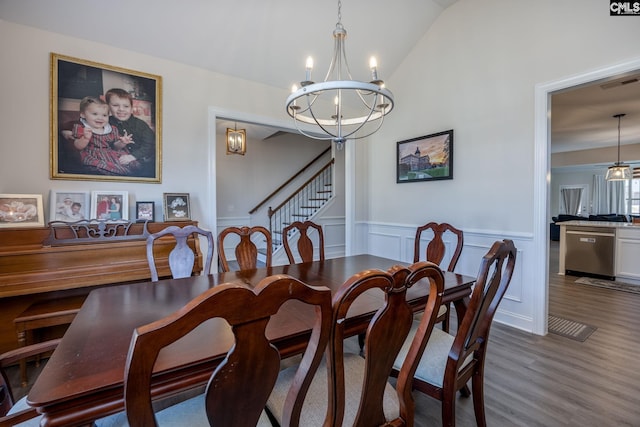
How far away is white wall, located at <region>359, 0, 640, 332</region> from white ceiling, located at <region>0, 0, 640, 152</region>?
351mm

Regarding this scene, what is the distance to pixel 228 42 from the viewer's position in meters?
3.03

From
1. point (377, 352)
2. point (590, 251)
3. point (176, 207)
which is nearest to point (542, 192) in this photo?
point (377, 352)

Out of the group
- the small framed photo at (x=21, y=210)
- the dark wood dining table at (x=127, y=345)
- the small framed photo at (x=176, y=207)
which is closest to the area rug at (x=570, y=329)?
the dark wood dining table at (x=127, y=345)

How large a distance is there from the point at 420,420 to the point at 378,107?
2024 millimetres

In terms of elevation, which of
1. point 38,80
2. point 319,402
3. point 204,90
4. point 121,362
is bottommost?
point 319,402

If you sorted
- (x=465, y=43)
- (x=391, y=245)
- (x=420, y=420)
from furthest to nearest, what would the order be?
1. (x=391, y=245)
2. (x=465, y=43)
3. (x=420, y=420)

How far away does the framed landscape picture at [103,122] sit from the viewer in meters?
2.48

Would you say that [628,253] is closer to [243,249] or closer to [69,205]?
[243,249]

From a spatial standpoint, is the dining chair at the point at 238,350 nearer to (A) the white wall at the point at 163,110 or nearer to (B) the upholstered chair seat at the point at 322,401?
(B) the upholstered chair seat at the point at 322,401

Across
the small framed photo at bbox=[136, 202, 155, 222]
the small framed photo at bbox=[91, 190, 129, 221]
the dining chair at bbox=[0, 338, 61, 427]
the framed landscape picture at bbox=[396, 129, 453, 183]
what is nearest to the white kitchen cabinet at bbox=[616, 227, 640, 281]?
the framed landscape picture at bbox=[396, 129, 453, 183]

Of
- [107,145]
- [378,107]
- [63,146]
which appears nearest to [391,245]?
[378,107]

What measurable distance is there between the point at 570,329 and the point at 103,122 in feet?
15.8

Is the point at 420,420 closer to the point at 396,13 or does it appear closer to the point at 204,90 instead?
the point at 204,90

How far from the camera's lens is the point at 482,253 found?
3.16 metres
